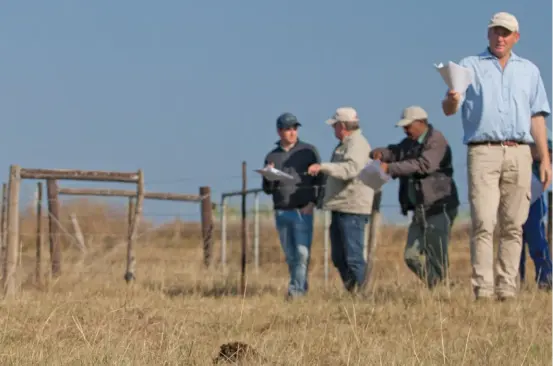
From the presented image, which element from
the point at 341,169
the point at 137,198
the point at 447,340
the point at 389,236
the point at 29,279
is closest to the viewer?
the point at 447,340

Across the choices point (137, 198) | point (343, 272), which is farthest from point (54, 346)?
point (137, 198)

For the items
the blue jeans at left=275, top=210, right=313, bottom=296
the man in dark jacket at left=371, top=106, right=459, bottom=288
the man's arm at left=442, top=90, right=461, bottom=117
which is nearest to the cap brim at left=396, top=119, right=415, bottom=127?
the man in dark jacket at left=371, top=106, right=459, bottom=288

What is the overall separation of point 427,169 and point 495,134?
1.40 m

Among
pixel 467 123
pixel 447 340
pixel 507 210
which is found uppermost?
pixel 467 123

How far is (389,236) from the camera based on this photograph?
24.0 m

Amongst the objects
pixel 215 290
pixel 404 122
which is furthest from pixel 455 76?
pixel 215 290

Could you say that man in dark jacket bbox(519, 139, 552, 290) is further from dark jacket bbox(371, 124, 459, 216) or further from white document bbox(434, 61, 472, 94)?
white document bbox(434, 61, 472, 94)

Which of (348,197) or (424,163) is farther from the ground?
(424,163)

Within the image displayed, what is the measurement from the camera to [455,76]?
8.75 metres

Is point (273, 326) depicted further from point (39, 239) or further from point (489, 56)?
Result: point (39, 239)

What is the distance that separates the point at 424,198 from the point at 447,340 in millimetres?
3163

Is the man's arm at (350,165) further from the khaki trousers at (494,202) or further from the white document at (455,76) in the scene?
the white document at (455,76)

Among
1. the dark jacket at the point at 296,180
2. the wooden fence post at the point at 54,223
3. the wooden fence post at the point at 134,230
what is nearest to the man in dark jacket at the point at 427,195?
the dark jacket at the point at 296,180

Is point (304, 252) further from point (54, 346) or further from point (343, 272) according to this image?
point (54, 346)
